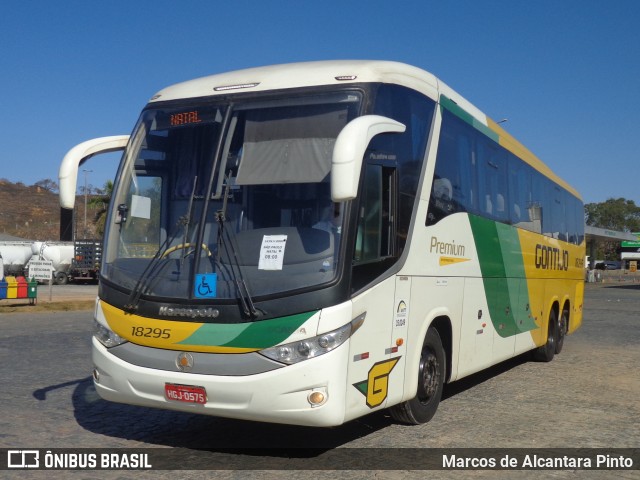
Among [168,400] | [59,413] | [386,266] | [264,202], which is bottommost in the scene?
[59,413]

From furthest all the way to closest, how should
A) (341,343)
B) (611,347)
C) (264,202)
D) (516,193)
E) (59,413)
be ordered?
1. (611,347)
2. (516,193)
3. (59,413)
4. (264,202)
5. (341,343)

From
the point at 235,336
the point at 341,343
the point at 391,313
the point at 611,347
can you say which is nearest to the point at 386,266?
the point at 391,313

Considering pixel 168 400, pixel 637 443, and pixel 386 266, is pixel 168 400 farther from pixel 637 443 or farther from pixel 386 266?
pixel 637 443

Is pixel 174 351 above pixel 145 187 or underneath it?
underneath

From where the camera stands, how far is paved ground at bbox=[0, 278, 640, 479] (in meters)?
6.44

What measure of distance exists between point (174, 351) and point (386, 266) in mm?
1947

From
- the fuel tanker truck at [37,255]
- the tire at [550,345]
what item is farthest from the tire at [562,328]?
the fuel tanker truck at [37,255]

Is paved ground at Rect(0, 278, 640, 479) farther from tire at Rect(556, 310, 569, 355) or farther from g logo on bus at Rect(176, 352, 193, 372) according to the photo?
tire at Rect(556, 310, 569, 355)

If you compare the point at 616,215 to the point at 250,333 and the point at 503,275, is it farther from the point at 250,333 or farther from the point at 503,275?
the point at 250,333

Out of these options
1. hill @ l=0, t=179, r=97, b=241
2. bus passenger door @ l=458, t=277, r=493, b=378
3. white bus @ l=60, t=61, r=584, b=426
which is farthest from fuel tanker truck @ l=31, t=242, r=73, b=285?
hill @ l=0, t=179, r=97, b=241

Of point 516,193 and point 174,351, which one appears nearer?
point 174,351

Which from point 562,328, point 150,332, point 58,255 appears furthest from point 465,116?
point 58,255

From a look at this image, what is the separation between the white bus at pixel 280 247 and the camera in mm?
5777

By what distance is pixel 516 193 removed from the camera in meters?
11.3
